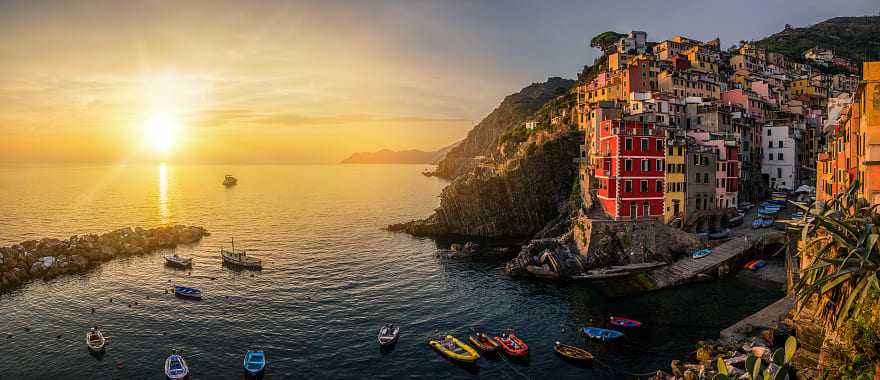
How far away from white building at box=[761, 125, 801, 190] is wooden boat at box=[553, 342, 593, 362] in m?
82.0

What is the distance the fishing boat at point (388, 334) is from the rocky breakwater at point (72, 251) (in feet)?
201

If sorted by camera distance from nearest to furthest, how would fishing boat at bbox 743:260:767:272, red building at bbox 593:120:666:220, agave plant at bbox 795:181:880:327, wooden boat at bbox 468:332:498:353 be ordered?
agave plant at bbox 795:181:880:327, wooden boat at bbox 468:332:498:353, fishing boat at bbox 743:260:767:272, red building at bbox 593:120:666:220

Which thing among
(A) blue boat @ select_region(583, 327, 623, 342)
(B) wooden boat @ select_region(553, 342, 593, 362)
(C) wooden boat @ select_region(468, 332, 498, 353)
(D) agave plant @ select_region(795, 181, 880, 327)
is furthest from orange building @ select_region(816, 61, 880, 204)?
(C) wooden boat @ select_region(468, 332, 498, 353)

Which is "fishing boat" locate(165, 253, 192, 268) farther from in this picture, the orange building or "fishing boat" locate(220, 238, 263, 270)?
the orange building

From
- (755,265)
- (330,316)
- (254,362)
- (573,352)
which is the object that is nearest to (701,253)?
(755,265)

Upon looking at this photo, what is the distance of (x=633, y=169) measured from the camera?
76250 millimetres

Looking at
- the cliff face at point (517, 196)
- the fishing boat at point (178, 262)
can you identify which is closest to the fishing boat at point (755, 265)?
the cliff face at point (517, 196)

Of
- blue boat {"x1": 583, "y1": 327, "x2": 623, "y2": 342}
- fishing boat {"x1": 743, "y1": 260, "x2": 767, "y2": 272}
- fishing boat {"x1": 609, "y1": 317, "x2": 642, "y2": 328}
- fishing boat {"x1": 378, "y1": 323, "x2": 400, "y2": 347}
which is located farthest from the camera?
fishing boat {"x1": 743, "y1": 260, "x2": 767, "y2": 272}

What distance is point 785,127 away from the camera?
336 ft

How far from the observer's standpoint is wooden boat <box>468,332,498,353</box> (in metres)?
48.4

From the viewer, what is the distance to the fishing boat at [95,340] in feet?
163

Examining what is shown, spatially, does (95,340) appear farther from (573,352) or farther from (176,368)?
(573,352)

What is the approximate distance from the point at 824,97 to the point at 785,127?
201 feet

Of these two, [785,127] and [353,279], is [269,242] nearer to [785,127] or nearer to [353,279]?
[353,279]
